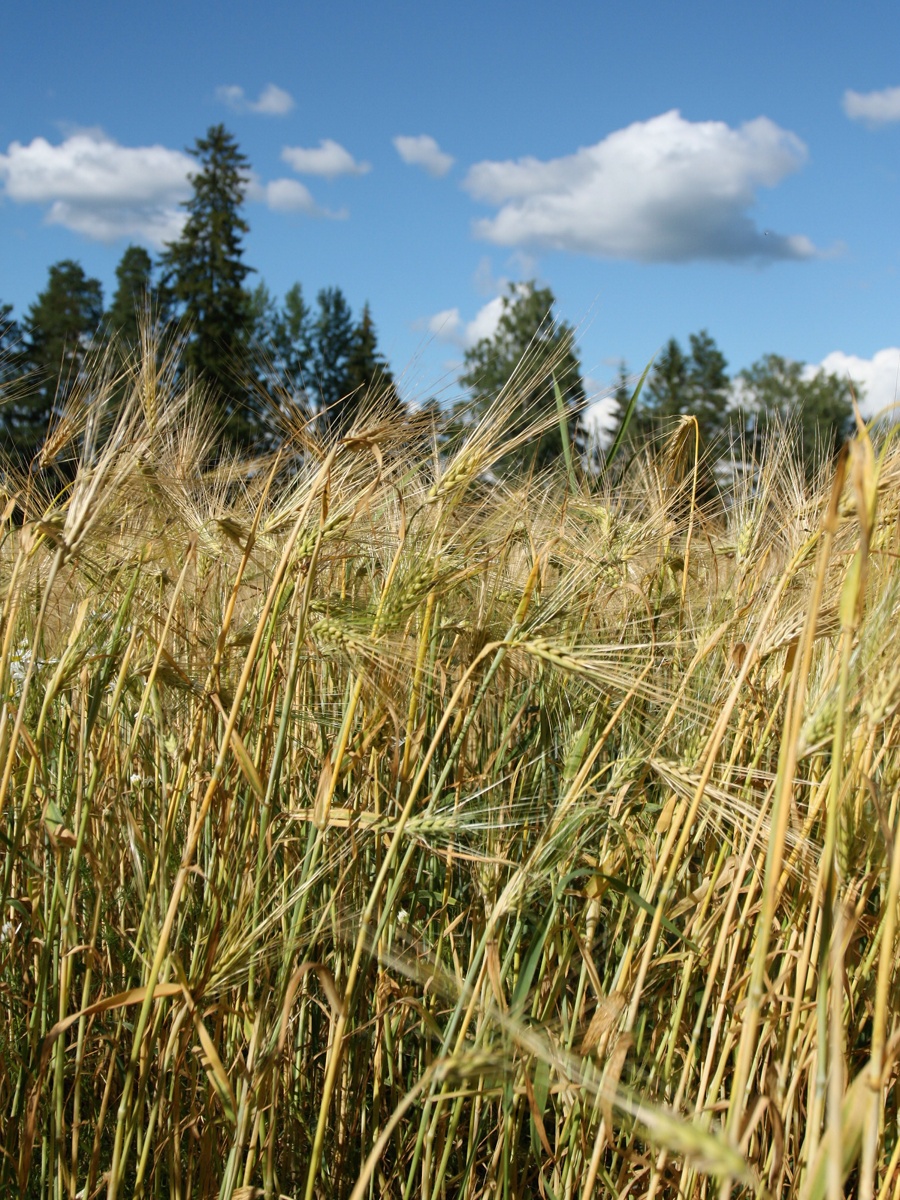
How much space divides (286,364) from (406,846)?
88cm

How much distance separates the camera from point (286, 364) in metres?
1.65

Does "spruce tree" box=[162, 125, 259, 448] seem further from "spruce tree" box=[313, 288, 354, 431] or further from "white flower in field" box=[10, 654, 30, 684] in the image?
"white flower in field" box=[10, 654, 30, 684]

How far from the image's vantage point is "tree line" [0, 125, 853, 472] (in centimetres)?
150

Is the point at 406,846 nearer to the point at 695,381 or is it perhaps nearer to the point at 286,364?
the point at 286,364

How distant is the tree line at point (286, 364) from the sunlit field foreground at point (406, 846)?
0.40 ft

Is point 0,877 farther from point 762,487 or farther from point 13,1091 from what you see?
point 762,487

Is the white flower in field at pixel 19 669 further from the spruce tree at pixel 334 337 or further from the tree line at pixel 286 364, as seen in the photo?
the spruce tree at pixel 334 337

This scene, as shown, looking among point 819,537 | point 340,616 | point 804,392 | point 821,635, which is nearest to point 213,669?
point 340,616

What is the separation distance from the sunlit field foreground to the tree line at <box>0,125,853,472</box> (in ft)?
0.40

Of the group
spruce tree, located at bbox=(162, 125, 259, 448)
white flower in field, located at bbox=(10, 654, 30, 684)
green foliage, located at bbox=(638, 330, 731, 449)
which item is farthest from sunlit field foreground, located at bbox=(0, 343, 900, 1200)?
green foliage, located at bbox=(638, 330, 731, 449)

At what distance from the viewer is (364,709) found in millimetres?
1472

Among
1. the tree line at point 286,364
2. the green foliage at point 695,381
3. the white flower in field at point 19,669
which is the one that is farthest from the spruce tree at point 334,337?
the white flower in field at point 19,669

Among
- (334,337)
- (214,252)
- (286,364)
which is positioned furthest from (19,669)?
(334,337)

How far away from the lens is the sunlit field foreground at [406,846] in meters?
1.08
